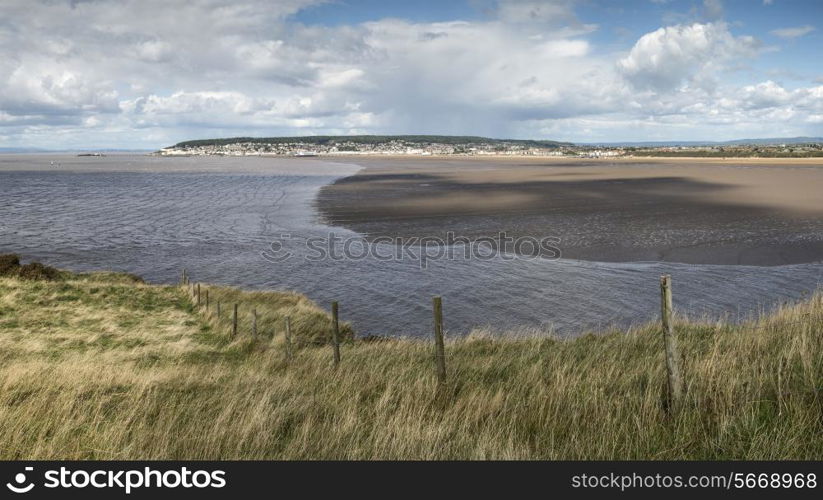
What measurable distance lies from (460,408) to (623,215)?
4456 cm

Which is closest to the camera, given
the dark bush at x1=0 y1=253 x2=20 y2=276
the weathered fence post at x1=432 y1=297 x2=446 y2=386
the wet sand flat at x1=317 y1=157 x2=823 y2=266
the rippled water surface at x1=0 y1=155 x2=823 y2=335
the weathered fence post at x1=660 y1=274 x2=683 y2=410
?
the weathered fence post at x1=660 y1=274 x2=683 y2=410

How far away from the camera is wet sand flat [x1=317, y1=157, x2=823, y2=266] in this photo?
34000 millimetres

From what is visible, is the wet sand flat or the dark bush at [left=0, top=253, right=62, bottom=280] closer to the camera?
the dark bush at [left=0, top=253, right=62, bottom=280]

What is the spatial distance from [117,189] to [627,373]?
3816 inches

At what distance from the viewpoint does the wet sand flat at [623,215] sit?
34.0m

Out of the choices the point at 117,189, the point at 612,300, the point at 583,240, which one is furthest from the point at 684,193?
the point at 117,189

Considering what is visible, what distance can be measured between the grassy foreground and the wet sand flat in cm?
2464

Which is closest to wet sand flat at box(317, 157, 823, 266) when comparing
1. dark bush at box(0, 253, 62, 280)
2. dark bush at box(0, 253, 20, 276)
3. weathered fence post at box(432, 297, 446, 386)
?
dark bush at box(0, 253, 62, 280)

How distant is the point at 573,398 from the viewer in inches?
268

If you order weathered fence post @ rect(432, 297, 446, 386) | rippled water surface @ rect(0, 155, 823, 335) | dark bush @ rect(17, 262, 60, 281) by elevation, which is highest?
weathered fence post @ rect(432, 297, 446, 386)
